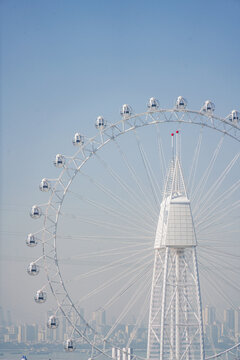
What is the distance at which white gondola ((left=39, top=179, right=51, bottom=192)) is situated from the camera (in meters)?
37.0

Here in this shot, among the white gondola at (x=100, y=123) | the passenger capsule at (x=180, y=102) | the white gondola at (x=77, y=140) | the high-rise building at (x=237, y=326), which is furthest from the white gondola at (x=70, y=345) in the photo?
the passenger capsule at (x=180, y=102)

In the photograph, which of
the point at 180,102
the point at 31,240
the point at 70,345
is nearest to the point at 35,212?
the point at 31,240

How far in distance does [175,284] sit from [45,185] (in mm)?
6824

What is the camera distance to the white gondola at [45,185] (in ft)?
121

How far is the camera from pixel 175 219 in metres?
36.7

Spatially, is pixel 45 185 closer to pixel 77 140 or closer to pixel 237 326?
pixel 77 140

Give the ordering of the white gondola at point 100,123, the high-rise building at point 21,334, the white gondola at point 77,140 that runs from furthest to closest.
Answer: the high-rise building at point 21,334 → the white gondola at point 77,140 → the white gondola at point 100,123

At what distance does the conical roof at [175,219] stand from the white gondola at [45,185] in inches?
194

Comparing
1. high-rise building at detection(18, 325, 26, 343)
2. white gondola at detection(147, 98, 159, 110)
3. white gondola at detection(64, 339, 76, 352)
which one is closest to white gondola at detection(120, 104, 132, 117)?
white gondola at detection(147, 98, 159, 110)

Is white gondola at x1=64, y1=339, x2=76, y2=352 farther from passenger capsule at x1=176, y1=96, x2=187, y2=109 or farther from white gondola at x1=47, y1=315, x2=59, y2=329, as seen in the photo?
passenger capsule at x1=176, y1=96, x2=187, y2=109

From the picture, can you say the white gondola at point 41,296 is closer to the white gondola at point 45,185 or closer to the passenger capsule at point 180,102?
the white gondola at point 45,185

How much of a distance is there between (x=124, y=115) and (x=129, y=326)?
2910 centimetres

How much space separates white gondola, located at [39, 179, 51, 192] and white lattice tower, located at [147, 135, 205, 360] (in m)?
4.93

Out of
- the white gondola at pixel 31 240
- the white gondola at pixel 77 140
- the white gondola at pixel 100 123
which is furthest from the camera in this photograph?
the white gondola at pixel 77 140
